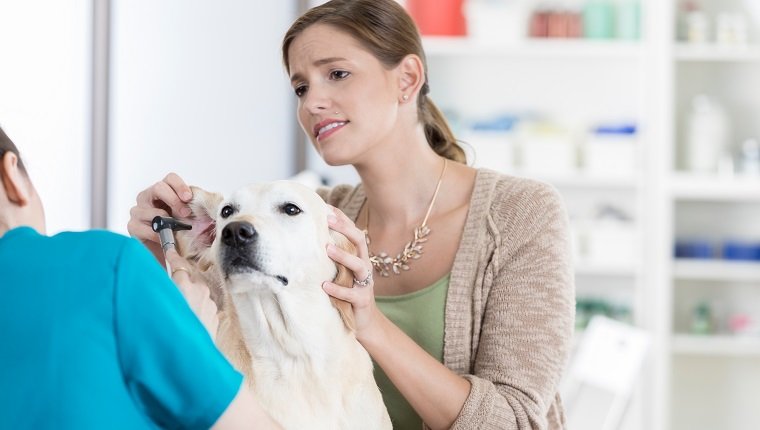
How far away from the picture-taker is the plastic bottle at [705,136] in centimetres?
393

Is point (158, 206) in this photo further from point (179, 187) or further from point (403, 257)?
point (403, 257)

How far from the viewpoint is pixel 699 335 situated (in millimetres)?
4047

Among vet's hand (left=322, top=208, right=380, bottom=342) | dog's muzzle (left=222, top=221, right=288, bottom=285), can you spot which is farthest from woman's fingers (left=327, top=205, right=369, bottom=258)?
dog's muzzle (left=222, top=221, right=288, bottom=285)

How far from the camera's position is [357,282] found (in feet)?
4.26

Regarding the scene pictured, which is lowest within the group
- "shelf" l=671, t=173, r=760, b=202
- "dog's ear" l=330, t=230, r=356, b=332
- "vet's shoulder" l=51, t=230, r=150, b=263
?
"shelf" l=671, t=173, r=760, b=202

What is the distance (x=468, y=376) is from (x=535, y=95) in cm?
286

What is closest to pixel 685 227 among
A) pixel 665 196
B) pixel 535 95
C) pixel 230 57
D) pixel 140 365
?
pixel 665 196

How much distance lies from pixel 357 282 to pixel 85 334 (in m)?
0.51

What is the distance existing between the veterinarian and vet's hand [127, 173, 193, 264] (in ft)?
1.41

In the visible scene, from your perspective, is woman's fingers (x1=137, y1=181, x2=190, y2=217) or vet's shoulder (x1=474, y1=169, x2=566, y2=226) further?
vet's shoulder (x1=474, y1=169, x2=566, y2=226)

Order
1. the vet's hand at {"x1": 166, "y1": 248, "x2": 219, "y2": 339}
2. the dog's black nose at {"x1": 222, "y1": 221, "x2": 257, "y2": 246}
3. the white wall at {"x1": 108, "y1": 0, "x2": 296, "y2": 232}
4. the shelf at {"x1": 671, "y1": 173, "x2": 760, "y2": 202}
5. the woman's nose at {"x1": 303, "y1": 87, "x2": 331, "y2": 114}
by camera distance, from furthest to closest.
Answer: the shelf at {"x1": 671, "y1": 173, "x2": 760, "y2": 202} → the white wall at {"x1": 108, "y1": 0, "x2": 296, "y2": 232} → the woman's nose at {"x1": 303, "y1": 87, "x2": 331, "y2": 114} → the dog's black nose at {"x1": 222, "y1": 221, "x2": 257, "y2": 246} → the vet's hand at {"x1": 166, "y1": 248, "x2": 219, "y2": 339}

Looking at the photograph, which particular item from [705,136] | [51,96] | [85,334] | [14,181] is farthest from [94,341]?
[705,136]

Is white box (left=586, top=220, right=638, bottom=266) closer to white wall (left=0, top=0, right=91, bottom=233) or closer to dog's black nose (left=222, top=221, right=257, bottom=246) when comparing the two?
white wall (left=0, top=0, right=91, bottom=233)

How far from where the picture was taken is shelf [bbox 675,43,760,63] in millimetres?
3914
